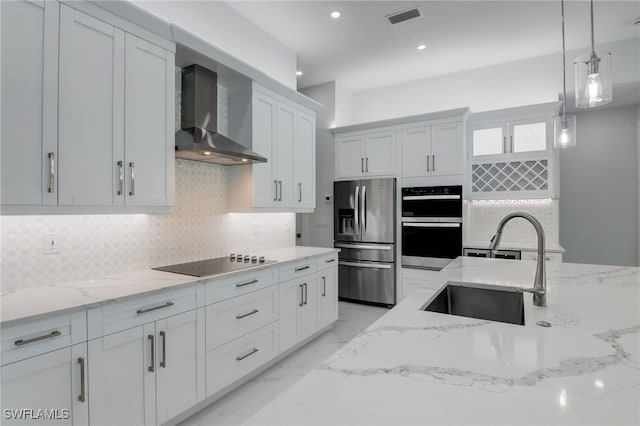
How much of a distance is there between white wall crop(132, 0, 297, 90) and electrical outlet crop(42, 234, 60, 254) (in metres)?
1.72

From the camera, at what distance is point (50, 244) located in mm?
1889

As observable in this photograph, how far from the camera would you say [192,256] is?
2785mm

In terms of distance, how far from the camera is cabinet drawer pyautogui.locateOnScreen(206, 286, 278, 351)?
2195 mm

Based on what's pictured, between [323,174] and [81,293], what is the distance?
379 cm

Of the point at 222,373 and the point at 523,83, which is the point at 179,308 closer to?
the point at 222,373

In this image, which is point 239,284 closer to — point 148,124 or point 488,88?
point 148,124

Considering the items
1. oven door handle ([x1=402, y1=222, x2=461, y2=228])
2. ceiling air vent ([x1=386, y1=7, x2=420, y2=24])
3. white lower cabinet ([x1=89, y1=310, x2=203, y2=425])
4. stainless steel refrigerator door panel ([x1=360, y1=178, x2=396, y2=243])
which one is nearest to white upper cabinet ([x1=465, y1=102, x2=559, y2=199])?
oven door handle ([x1=402, y1=222, x2=461, y2=228])

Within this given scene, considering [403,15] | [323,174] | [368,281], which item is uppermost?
[403,15]

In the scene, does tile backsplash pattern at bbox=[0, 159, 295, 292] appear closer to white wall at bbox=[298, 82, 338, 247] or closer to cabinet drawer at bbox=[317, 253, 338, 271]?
cabinet drawer at bbox=[317, 253, 338, 271]

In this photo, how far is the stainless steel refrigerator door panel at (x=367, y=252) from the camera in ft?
14.6

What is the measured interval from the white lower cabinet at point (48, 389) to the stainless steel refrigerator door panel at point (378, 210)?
3544 millimetres

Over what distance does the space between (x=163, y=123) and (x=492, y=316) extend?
237 cm

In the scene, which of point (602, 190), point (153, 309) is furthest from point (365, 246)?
point (602, 190)

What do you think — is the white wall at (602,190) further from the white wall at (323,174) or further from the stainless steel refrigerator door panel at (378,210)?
the white wall at (323,174)
